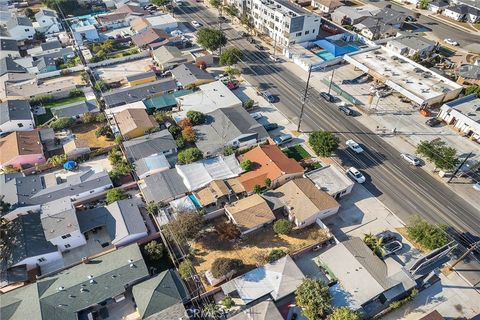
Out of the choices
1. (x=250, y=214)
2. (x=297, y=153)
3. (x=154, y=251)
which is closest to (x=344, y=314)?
(x=250, y=214)

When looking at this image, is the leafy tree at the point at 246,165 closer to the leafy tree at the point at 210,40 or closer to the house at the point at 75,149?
the house at the point at 75,149

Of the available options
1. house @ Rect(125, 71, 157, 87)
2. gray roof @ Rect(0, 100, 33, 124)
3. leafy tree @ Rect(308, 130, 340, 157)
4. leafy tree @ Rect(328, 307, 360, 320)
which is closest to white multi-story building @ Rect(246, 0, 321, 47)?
house @ Rect(125, 71, 157, 87)

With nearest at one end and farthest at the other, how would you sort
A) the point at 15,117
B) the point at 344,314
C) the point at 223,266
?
the point at 344,314 < the point at 223,266 < the point at 15,117

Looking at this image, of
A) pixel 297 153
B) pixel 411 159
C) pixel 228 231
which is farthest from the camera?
pixel 297 153

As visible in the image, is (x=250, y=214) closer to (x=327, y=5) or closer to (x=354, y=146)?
(x=354, y=146)

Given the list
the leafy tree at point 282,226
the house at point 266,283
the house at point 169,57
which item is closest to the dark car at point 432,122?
the leafy tree at point 282,226

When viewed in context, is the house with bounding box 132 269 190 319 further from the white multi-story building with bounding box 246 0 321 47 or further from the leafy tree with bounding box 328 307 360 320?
the white multi-story building with bounding box 246 0 321 47
